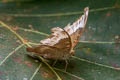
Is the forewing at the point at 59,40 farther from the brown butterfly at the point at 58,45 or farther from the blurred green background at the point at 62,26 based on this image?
the blurred green background at the point at 62,26

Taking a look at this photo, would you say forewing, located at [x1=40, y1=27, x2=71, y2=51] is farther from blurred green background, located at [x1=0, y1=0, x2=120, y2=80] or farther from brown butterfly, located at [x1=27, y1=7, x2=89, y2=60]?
blurred green background, located at [x1=0, y1=0, x2=120, y2=80]

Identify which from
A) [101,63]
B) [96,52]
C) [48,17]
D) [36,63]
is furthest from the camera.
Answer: [48,17]

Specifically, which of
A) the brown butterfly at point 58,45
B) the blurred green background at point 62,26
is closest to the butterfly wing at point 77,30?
the brown butterfly at point 58,45

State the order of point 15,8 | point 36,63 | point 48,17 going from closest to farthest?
point 36,63 → point 48,17 → point 15,8

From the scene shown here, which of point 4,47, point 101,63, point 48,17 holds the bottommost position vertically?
point 101,63

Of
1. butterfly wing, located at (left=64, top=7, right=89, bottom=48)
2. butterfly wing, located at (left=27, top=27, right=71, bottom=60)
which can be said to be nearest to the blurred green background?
butterfly wing, located at (left=27, top=27, right=71, bottom=60)

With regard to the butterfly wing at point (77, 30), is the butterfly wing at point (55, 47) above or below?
below

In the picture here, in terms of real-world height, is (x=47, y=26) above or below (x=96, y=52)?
above

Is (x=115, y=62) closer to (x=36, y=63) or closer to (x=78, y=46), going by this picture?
(x=78, y=46)

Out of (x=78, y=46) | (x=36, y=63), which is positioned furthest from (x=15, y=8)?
(x=36, y=63)
